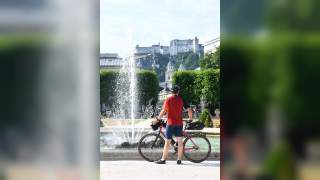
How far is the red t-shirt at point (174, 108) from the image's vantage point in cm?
610

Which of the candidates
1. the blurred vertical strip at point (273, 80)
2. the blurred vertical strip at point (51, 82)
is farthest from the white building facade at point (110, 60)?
the blurred vertical strip at point (273, 80)

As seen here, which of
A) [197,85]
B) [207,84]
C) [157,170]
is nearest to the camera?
[157,170]

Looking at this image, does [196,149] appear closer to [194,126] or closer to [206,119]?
[194,126]

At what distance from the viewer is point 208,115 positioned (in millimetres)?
11445

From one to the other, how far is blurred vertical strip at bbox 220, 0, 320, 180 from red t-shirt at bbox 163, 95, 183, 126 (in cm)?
334

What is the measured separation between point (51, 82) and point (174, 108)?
11.5 ft

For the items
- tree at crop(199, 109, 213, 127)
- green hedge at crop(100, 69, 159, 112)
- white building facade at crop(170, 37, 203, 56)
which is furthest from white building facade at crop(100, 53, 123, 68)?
tree at crop(199, 109, 213, 127)

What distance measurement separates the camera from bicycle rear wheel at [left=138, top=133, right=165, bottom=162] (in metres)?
6.84

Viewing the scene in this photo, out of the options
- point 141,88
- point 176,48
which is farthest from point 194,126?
point 141,88

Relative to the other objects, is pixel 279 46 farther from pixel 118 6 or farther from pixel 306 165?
pixel 118 6

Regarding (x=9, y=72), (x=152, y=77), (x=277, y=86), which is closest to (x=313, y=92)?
(x=277, y=86)

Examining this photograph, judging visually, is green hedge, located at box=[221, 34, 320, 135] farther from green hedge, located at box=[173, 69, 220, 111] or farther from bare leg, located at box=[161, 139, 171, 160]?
green hedge, located at box=[173, 69, 220, 111]

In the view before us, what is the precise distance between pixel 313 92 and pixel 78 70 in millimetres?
1151

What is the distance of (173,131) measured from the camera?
651 cm
